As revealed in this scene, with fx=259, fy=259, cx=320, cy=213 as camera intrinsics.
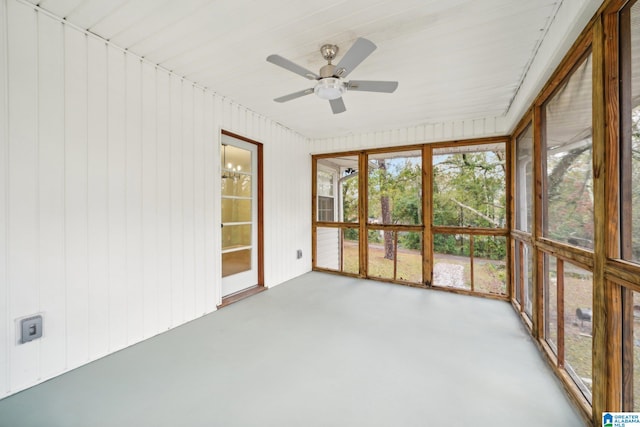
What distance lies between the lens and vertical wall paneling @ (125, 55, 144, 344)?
7.55 feet

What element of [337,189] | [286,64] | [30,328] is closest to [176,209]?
[30,328]

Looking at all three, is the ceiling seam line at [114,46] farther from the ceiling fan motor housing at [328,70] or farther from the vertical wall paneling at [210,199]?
the ceiling fan motor housing at [328,70]

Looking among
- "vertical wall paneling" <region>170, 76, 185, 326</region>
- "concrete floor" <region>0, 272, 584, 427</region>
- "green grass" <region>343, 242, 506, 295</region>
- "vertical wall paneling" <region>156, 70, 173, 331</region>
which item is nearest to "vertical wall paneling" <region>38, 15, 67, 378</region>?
"concrete floor" <region>0, 272, 584, 427</region>

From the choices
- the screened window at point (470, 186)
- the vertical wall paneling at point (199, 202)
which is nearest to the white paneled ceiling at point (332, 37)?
the vertical wall paneling at point (199, 202)

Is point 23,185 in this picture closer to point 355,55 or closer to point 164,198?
point 164,198

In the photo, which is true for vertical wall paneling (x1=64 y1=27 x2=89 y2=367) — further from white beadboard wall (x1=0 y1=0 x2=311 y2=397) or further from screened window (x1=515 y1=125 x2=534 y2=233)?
screened window (x1=515 y1=125 x2=534 y2=233)

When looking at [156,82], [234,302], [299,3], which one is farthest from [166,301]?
[299,3]

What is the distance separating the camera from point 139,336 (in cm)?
238

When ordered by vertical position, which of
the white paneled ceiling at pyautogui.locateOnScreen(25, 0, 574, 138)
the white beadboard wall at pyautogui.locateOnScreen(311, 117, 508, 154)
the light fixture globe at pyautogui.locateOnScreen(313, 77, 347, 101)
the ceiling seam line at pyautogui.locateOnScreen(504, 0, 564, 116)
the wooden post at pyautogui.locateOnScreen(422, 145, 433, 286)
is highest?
the white paneled ceiling at pyautogui.locateOnScreen(25, 0, 574, 138)

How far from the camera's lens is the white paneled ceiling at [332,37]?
1768 mm

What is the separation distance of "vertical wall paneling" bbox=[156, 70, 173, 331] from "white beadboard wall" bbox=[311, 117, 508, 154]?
2837 millimetres

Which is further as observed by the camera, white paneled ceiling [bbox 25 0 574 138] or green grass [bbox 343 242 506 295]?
green grass [bbox 343 242 506 295]

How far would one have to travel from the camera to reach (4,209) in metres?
1.67

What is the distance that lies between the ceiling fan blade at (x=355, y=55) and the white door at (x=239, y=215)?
6.57 feet
